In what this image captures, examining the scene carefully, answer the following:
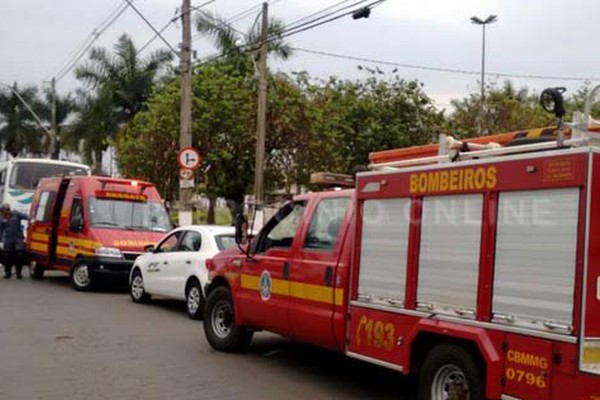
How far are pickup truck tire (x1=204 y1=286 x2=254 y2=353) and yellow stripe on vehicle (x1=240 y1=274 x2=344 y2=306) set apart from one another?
26.5 inches

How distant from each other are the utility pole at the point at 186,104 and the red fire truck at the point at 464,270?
1110cm

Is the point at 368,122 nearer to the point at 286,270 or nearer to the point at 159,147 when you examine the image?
the point at 159,147

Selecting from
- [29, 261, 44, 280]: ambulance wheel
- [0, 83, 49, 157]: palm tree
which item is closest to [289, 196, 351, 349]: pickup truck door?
[29, 261, 44, 280]: ambulance wheel

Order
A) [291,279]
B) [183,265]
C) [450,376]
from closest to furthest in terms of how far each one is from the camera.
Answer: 1. [450,376]
2. [291,279]
3. [183,265]

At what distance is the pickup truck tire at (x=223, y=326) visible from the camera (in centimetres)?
924

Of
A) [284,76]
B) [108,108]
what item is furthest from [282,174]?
[108,108]

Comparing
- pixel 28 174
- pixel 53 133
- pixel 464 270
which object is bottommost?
pixel 464 270

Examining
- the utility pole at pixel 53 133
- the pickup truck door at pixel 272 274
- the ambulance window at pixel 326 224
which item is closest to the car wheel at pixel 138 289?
the pickup truck door at pixel 272 274

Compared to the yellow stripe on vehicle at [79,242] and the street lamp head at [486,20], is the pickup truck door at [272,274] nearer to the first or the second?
the yellow stripe on vehicle at [79,242]

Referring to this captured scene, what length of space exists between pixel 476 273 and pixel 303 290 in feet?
7.89

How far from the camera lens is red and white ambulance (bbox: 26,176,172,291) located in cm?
1570

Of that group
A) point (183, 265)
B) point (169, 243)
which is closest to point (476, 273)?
point (183, 265)

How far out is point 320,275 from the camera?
295 inches

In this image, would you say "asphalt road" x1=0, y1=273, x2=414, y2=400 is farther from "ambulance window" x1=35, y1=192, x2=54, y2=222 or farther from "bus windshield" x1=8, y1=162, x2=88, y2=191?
"bus windshield" x1=8, y1=162, x2=88, y2=191
